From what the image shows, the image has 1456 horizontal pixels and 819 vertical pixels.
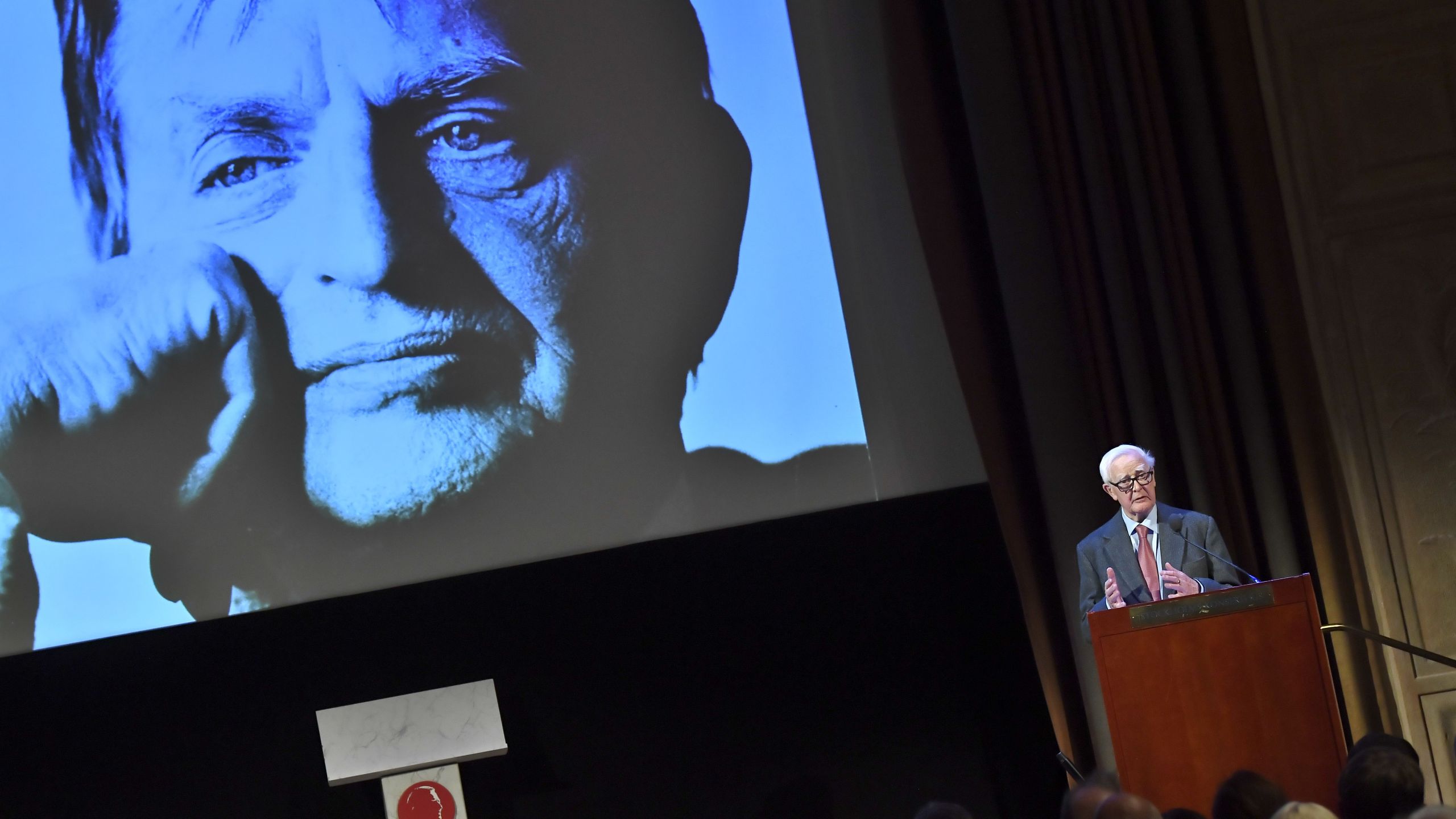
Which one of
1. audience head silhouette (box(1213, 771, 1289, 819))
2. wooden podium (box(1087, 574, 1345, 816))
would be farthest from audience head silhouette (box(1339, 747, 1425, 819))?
wooden podium (box(1087, 574, 1345, 816))

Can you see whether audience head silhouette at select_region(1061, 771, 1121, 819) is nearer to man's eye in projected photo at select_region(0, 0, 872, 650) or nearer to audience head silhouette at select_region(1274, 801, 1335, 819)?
audience head silhouette at select_region(1274, 801, 1335, 819)

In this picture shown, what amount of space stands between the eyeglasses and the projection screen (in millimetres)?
958

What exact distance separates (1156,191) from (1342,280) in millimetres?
681

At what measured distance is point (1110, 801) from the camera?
1816 mm

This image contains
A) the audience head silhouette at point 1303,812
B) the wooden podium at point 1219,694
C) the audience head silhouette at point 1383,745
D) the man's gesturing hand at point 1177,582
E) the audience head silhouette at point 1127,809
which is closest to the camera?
the audience head silhouette at point 1303,812

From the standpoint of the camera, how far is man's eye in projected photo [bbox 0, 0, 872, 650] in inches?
159

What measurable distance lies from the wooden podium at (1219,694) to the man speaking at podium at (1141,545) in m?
0.57

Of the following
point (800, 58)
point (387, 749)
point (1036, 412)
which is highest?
point (800, 58)

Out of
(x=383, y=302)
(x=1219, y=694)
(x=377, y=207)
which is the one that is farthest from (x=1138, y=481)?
(x=377, y=207)

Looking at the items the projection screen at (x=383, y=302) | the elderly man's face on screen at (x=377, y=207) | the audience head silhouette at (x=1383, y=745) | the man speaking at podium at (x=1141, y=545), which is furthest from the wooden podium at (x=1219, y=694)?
the elderly man's face on screen at (x=377, y=207)

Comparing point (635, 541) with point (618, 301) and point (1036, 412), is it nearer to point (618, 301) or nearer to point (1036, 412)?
point (618, 301)

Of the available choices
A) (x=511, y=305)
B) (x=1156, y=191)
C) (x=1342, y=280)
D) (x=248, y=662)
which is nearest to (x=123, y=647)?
(x=248, y=662)

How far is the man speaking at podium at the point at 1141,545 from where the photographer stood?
3.29 metres

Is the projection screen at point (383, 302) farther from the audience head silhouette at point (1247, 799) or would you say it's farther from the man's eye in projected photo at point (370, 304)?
the audience head silhouette at point (1247, 799)
